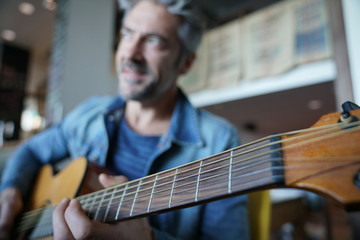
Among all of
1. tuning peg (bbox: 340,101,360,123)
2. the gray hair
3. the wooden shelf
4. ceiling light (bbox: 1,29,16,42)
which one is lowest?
the wooden shelf

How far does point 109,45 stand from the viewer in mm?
779

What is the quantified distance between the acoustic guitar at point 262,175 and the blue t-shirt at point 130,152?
0.28 feet

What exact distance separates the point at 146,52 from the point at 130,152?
0.20 metres

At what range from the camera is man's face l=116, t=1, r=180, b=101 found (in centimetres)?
40

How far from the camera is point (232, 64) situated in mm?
1611

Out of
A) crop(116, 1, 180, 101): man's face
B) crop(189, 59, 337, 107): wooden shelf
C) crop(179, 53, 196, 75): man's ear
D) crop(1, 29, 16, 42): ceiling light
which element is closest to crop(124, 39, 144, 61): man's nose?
crop(116, 1, 180, 101): man's face

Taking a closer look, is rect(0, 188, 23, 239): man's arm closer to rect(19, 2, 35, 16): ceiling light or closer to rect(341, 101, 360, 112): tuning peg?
rect(341, 101, 360, 112): tuning peg

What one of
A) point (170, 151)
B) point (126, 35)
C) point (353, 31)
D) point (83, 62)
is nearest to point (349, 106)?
point (170, 151)

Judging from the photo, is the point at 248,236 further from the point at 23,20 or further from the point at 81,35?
the point at 23,20

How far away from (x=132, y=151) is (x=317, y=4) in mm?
1462

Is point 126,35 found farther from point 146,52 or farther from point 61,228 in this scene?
point 61,228

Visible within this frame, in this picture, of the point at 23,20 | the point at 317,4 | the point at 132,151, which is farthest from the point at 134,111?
the point at 23,20

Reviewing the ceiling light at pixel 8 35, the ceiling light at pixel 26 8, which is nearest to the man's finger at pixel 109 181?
the ceiling light at pixel 26 8

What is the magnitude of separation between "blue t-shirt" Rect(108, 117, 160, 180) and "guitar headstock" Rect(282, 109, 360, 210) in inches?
9.7
